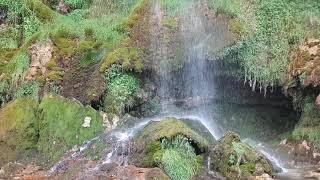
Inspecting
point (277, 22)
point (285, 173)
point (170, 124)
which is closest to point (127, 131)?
point (170, 124)


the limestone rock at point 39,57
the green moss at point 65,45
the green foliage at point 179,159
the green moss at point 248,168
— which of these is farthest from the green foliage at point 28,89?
the green moss at point 248,168

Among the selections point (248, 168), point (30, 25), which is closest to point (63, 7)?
point (30, 25)

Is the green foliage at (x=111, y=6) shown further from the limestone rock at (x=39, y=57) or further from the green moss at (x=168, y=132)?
the green moss at (x=168, y=132)

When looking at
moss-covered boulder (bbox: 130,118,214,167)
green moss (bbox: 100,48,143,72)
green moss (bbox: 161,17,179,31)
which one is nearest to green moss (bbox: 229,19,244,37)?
green moss (bbox: 161,17,179,31)

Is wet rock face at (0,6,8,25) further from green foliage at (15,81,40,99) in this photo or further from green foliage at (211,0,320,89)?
green foliage at (211,0,320,89)

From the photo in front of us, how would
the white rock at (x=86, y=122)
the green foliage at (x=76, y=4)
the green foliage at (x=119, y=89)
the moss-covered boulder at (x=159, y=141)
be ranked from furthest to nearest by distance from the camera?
the green foliage at (x=76, y=4) → the green foliage at (x=119, y=89) → the white rock at (x=86, y=122) → the moss-covered boulder at (x=159, y=141)

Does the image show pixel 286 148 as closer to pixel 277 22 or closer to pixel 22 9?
pixel 277 22

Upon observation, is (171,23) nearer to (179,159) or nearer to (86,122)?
(86,122)
